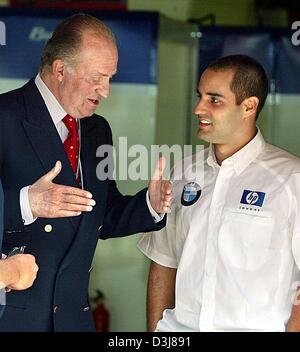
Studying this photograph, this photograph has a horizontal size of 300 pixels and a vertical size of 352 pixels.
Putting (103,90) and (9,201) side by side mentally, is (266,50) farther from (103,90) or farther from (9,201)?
(9,201)

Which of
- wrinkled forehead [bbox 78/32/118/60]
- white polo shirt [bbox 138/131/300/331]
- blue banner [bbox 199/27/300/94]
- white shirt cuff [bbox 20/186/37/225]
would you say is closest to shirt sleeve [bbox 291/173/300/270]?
white polo shirt [bbox 138/131/300/331]

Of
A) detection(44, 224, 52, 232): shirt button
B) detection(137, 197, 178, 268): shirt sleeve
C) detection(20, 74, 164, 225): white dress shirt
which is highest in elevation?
detection(20, 74, 164, 225): white dress shirt

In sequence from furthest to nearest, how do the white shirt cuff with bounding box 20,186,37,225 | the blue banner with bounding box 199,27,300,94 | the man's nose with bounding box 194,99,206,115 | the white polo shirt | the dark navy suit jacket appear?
1. the blue banner with bounding box 199,27,300,94
2. the man's nose with bounding box 194,99,206,115
3. the white polo shirt
4. the dark navy suit jacket
5. the white shirt cuff with bounding box 20,186,37,225

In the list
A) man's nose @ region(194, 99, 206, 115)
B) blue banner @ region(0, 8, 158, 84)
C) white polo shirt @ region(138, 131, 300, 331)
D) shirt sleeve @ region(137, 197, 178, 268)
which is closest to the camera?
white polo shirt @ region(138, 131, 300, 331)

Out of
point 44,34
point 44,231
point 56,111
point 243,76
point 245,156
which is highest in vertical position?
point 44,34

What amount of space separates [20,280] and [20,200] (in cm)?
41

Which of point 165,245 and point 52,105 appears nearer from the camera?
point 52,105

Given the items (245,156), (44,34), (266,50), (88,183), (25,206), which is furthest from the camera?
(266,50)

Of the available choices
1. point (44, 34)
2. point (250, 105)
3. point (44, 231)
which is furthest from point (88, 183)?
point (44, 34)

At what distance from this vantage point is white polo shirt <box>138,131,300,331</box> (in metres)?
3.01

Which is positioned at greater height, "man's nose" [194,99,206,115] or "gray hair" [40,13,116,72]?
"gray hair" [40,13,116,72]

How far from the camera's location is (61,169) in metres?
2.97

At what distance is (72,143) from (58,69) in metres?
0.26

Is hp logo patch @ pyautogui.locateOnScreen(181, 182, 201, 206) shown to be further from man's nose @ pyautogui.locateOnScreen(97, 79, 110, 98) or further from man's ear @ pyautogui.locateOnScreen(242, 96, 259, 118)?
man's nose @ pyautogui.locateOnScreen(97, 79, 110, 98)
